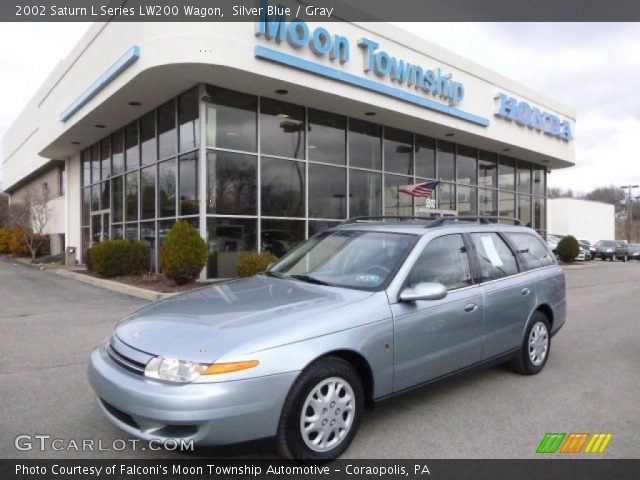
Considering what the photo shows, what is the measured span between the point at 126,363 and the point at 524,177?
2418 centimetres

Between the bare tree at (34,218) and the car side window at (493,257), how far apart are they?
2441 centimetres

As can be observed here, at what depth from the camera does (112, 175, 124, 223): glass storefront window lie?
17.4m

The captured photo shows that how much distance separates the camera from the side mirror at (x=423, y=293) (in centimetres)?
356

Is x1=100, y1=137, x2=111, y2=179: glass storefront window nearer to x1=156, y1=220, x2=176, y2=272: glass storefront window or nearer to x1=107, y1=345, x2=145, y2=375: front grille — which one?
Answer: x1=156, y1=220, x2=176, y2=272: glass storefront window

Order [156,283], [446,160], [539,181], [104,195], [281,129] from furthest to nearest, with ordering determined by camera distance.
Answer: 1. [539,181]
2. [446,160]
3. [104,195]
4. [281,129]
5. [156,283]

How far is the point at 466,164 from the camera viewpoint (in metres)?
20.4

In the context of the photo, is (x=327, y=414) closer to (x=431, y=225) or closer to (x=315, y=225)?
(x=431, y=225)

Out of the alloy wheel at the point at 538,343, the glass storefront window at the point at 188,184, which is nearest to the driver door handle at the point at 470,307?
the alloy wheel at the point at 538,343

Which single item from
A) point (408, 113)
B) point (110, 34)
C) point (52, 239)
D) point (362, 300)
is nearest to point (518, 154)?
point (408, 113)

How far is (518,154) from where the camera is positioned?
21938 mm

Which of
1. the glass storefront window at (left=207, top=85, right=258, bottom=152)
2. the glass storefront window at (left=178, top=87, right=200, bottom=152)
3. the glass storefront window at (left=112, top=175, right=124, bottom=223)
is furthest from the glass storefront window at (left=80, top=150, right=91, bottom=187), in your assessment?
the glass storefront window at (left=207, top=85, right=258, bottom=152)

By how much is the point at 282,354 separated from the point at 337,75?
11199mm

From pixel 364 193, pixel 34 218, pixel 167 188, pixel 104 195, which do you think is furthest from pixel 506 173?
pixel 34 218

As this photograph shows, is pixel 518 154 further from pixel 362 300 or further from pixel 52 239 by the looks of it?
pixel 52 239
